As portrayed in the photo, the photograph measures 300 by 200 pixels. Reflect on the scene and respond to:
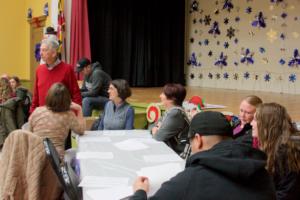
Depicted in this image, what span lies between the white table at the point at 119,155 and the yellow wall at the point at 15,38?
20.5ft

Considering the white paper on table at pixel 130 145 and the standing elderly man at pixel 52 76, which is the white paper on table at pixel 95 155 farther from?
the standing elderly man at pixel 52 76

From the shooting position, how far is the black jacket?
1274 millimetres

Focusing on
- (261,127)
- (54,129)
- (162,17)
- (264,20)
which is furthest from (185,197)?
(162,17)

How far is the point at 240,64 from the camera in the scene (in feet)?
30.1

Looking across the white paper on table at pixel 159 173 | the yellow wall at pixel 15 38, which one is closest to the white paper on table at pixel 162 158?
the white paper on table at pixel 159 173

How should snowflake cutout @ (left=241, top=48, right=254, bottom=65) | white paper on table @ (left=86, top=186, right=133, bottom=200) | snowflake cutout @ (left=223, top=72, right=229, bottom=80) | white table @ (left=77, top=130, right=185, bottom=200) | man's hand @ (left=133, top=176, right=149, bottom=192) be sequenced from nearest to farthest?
man's hand @ (left=133, top=176, right=149, bottom=192), white paper on table @ (left=86, top=186, right=133, bottom=200), white table @ (left=77, top=130, right=185, bottom=200), snowflake cutout @ (left=241, top=48, right=254, bottom=65), snowflake cutout @ (left=223, top=72, right=229, bottom=80)

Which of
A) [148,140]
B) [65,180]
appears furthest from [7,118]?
[65,180]

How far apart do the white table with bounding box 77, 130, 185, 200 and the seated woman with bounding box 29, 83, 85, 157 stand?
0.15 m

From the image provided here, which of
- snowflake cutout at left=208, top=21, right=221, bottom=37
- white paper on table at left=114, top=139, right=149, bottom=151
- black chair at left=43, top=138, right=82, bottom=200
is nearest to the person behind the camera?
black chair at left=43, top=138, right=82, bottom=200

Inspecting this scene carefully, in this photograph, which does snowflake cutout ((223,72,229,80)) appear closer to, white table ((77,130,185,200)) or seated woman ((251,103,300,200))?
white table ((77,130,185,200))

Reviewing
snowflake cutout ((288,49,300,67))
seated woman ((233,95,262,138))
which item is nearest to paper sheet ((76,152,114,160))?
seated woman ((233,95,262,138))

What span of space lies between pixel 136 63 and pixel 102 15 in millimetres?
1501

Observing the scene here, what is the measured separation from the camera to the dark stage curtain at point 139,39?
934cm

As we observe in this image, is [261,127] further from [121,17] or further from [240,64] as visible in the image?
[121,17]
